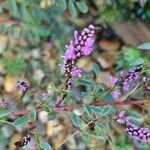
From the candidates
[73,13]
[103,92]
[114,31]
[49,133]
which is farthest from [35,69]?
[103,92]

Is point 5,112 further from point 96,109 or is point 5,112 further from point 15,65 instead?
point 15,65

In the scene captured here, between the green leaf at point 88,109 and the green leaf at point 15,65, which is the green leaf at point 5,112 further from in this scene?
the green leaf at point 15,65

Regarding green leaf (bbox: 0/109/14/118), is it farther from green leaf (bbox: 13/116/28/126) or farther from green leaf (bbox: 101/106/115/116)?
green leaf (bbox: 101/106/115/116)

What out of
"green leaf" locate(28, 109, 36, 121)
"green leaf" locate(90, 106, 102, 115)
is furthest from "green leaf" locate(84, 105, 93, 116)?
"green leaf" locate(28, 109, 36, 121)

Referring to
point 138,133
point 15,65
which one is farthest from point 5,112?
point 15,65

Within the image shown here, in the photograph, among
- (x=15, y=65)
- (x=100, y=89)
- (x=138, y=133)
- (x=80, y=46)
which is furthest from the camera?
(x=15, y=65)

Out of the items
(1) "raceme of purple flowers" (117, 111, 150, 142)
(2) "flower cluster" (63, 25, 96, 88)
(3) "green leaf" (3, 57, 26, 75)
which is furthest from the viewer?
(3) "green leaf" (3, 57, 26, 75)

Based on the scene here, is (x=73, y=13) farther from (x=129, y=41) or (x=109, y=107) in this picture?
(x=129, y=41)

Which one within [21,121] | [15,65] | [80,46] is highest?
[80,46]

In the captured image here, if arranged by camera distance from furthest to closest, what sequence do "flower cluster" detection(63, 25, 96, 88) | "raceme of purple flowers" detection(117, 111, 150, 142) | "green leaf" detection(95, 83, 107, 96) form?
"green leaf" detection(95, 83, 107, 96)
"raceme of purple flowers" detection(117, 111, 150, 142)
"flower cluster" detection(63, 25, 96, 88)

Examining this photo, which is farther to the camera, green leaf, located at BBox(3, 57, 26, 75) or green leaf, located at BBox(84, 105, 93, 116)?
green leaf, located at BBox(3, 57, 26, 75)

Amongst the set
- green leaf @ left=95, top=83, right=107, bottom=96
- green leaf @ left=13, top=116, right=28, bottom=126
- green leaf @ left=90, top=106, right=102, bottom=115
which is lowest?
green leaf @ left=13, top=116, right=28, bottom=126
